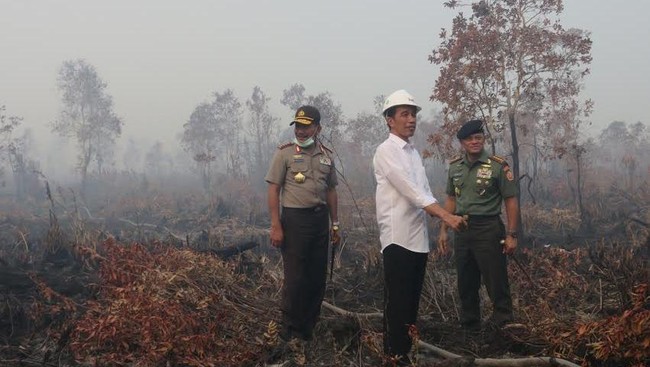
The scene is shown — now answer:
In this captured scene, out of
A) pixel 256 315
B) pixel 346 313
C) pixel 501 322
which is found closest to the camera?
pixel 501 322

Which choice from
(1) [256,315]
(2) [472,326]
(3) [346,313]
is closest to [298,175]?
(3) [346,313]

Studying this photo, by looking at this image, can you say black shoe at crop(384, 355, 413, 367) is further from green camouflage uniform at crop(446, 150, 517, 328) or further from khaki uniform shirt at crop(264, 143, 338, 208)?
Answer: khaki uniform shirt at crop(264, 143, 338, 208)

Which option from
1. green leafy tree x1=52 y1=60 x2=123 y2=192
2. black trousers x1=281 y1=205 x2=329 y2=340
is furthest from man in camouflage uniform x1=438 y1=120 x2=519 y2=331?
green leafy tree x1=52 y1=60 x2=123 y2=192

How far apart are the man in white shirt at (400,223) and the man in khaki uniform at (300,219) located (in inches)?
33.1

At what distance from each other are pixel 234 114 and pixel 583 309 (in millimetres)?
34190

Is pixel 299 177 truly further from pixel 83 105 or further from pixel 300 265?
pixel 83 105

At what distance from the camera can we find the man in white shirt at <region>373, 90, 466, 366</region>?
9.70 ft

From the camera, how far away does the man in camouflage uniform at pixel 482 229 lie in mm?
3625

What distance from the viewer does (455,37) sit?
8508 millimetres

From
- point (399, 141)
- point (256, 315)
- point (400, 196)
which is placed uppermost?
A: point (399, 141)

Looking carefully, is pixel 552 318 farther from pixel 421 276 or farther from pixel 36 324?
pixel 36 324

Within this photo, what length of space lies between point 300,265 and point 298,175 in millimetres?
704

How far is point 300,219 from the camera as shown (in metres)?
3.77

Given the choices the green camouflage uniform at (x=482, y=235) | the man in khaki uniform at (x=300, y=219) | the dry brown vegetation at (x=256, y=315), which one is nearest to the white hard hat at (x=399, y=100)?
the man in khaki uniform at (x=300, y=219)
